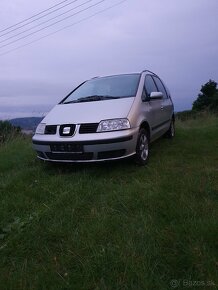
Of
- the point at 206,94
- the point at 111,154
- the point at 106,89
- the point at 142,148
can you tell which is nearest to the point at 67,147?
the point at 111,154

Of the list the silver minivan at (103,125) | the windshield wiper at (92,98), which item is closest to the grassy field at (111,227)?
the silver minivan at (103,125)

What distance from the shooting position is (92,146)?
16.1ft

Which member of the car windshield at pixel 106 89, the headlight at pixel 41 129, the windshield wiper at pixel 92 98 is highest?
the car windshield at pixel 106 89

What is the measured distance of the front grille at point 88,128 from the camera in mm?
5016

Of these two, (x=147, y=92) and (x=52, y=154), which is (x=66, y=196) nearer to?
(x=52, y=154)

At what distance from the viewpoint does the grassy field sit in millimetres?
2635

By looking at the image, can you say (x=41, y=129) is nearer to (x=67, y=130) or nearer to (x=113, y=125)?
(x=67, y=130)

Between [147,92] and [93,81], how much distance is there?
1.21 metres

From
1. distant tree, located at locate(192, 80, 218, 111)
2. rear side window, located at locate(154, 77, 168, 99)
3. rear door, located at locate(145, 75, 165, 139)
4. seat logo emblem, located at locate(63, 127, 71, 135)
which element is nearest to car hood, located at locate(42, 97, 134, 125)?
seat logo emblem, located at locate(63, 127, 71, 135)

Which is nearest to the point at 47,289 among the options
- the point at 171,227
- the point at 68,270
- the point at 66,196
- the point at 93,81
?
the point at 68,270

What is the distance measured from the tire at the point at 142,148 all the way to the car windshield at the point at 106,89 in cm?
67

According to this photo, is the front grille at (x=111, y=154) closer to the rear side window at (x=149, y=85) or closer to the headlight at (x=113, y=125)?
the headlight at (x=113, y=125)

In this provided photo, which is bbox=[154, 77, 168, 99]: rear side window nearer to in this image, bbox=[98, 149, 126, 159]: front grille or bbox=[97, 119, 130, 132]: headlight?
bbox=[97, 119, 130, 132]: headlight

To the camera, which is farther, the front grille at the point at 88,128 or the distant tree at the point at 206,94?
the distant tree at the point at 206,94
